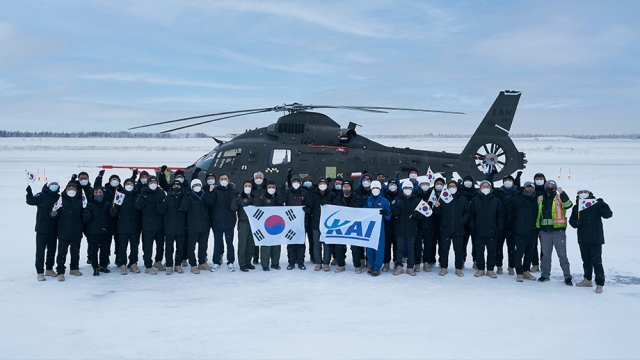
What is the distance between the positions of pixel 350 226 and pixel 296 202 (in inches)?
45.1

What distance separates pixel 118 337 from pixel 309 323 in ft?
7.64

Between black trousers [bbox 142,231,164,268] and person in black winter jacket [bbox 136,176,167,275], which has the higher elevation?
person in black winter jacket [bbox 136,176,167,275]

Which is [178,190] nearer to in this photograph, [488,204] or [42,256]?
[42,256]

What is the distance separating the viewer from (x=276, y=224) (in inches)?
349

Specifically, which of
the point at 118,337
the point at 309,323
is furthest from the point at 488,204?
the point at 118,337

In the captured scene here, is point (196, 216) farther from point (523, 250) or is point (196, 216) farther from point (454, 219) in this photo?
point (523, 250)

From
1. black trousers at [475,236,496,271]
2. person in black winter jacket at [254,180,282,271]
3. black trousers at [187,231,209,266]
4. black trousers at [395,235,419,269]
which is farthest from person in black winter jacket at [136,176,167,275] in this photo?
black trousers at [475,236,496,271]

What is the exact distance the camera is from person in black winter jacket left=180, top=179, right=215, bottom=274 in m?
8.47

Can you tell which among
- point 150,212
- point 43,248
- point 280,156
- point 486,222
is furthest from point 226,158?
point 486,222

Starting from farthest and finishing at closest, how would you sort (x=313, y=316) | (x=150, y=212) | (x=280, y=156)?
1. (x=280, y=156)
2. (x=150, y=212)
3. (x=313, y=316)

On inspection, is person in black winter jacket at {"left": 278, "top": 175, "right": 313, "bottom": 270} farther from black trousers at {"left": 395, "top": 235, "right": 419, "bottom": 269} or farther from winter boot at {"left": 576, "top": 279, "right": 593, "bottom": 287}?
winter boot at {"left": 576, "top": 279, "right": 593, "bottom": 287}

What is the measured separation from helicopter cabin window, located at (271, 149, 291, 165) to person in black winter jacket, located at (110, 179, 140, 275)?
18.9 ft

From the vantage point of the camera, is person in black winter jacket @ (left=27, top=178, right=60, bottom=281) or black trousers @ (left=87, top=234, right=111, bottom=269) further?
black trousers @ (left=87, top=234, right=111, bottom=269)

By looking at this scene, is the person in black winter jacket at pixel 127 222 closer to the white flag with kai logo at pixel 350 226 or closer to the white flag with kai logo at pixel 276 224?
the white flag with kai logo at pixel 276 224
